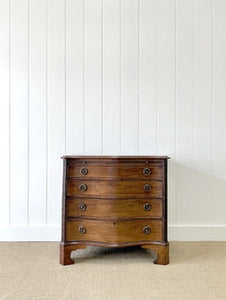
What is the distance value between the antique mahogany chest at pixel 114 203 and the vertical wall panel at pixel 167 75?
600 mm

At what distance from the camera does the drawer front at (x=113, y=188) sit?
6.77ft

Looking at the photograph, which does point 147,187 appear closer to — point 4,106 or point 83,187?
point 83,187

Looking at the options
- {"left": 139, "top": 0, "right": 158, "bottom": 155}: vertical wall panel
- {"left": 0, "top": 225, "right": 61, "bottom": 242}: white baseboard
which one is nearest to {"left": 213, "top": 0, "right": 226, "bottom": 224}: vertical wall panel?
{"left": 139, "top": 0, "right": 158, "bottom": 155}: vertical wall panel

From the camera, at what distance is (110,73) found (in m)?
2.67

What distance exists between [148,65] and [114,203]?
1.36 m

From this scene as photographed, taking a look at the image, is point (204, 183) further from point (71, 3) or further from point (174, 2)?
point (71, 3)

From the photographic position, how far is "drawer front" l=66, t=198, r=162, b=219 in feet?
6.74

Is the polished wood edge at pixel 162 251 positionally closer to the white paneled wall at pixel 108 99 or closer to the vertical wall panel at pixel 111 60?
the white paneled wall at pixel 108 99

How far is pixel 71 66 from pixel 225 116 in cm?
151

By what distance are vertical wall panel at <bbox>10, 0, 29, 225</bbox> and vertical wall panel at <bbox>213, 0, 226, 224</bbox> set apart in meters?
1.76

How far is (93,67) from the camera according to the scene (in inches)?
105

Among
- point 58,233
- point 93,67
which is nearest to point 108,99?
point 93,67

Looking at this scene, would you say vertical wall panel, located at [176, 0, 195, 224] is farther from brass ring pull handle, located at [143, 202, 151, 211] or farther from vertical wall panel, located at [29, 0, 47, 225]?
vertical wall panel, located at [29, 0, 47, 225]

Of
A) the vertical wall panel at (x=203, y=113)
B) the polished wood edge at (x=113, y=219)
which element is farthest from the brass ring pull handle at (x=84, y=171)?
the vertical wall panel at (x=203, y=113)
